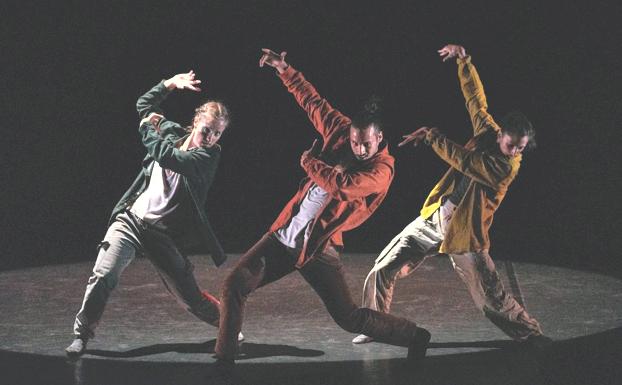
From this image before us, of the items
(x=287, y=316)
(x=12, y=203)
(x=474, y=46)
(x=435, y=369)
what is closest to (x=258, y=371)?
(x=435, y=369)

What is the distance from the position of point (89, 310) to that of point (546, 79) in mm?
5425

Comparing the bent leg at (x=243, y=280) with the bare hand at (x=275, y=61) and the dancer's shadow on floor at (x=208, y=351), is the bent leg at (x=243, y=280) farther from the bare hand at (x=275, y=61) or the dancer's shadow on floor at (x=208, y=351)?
the bare hand at (x=275, y=61)

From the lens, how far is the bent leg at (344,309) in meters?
5.65

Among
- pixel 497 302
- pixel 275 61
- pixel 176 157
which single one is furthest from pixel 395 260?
pixel 176 157

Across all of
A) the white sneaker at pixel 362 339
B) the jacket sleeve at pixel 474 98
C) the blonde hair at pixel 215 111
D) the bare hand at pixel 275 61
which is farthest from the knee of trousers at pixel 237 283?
the jacket sleeve at pixel 474 98

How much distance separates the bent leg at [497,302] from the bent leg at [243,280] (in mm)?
1155

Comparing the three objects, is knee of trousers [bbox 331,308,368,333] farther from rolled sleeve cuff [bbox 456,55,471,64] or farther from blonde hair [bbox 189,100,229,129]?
rolled sleeve cuff [bbox 456,55,471,64]

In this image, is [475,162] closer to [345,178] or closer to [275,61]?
[345,178]

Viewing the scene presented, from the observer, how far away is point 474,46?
A: 31.5 ft

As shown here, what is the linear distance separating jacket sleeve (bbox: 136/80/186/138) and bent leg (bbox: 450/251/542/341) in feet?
5.77

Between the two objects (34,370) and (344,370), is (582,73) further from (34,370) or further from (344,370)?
(34,370)

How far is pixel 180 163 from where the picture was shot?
19.0 ft

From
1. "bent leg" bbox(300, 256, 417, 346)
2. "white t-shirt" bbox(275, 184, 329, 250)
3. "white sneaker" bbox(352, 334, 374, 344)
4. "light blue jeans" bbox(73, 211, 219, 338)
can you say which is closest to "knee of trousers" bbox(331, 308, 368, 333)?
"bent leg" bbox(300, 256, 417, 346)

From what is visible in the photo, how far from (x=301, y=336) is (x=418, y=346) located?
89cm
